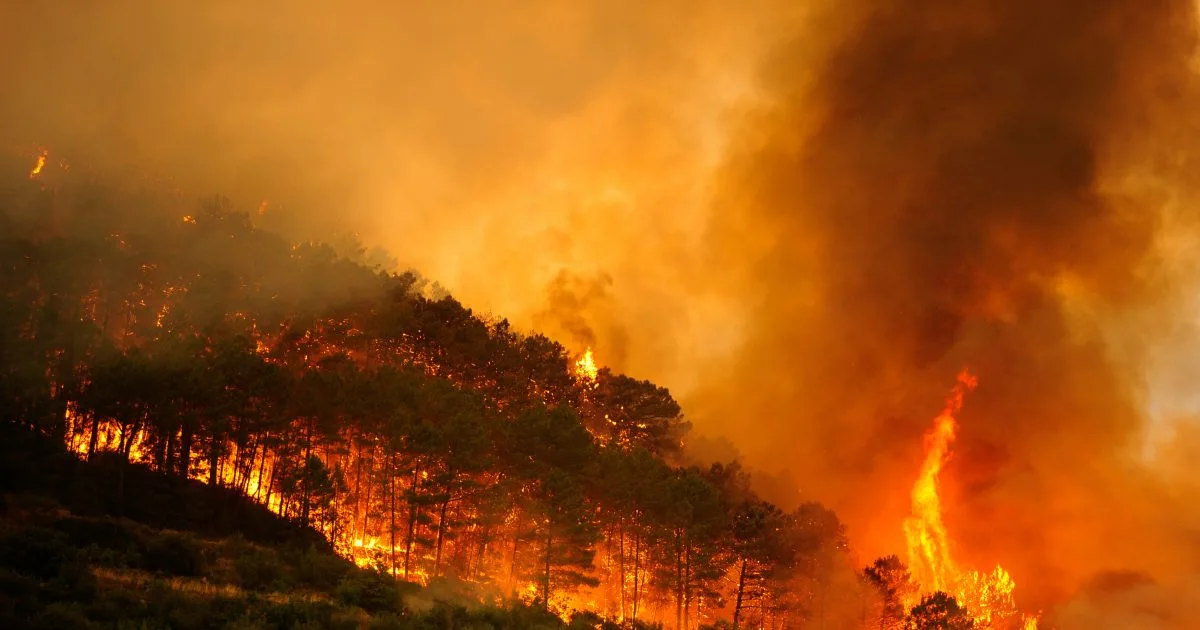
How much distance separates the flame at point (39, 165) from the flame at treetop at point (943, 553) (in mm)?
90992

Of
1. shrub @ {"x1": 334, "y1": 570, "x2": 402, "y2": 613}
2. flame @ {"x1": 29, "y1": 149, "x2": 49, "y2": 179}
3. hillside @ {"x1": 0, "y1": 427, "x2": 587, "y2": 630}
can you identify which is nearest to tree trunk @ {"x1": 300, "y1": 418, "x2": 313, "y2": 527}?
Result: hillside @ {"x1": 0, "y1": 427, "x2": 587, "y2": 630}

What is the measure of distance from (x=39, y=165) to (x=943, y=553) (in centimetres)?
9779

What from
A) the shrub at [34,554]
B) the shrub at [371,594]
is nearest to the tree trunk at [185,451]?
the shrub at [34,554]

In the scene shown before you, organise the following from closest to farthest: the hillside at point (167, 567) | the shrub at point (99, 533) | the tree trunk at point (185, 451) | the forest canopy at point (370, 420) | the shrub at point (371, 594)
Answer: the hillside at point (167, 567)
the shrub at point (371, 594)
the shrub at point (99, 533)
the forest canopy at point (370, 420)
the tree trunk at point (185, 451)

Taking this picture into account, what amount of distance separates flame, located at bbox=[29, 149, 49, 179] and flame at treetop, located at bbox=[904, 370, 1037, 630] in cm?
9099

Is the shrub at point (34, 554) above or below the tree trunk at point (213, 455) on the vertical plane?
below

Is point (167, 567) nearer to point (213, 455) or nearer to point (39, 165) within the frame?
point (213, 455)

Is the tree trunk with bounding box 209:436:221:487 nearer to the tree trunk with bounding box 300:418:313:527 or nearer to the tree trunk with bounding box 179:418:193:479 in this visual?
the tree trunk with bounding box 179:418:193:479

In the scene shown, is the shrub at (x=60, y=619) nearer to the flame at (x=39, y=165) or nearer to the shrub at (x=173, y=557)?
the shrub at (x=173, y=557)

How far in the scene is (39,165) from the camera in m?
76.8

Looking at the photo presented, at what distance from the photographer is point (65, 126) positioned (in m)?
94.1

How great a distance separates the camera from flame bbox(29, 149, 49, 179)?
241ft

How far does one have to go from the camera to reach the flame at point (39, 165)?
2888 inches

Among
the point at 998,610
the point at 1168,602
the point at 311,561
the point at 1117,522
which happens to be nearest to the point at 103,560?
the point at 311,561
